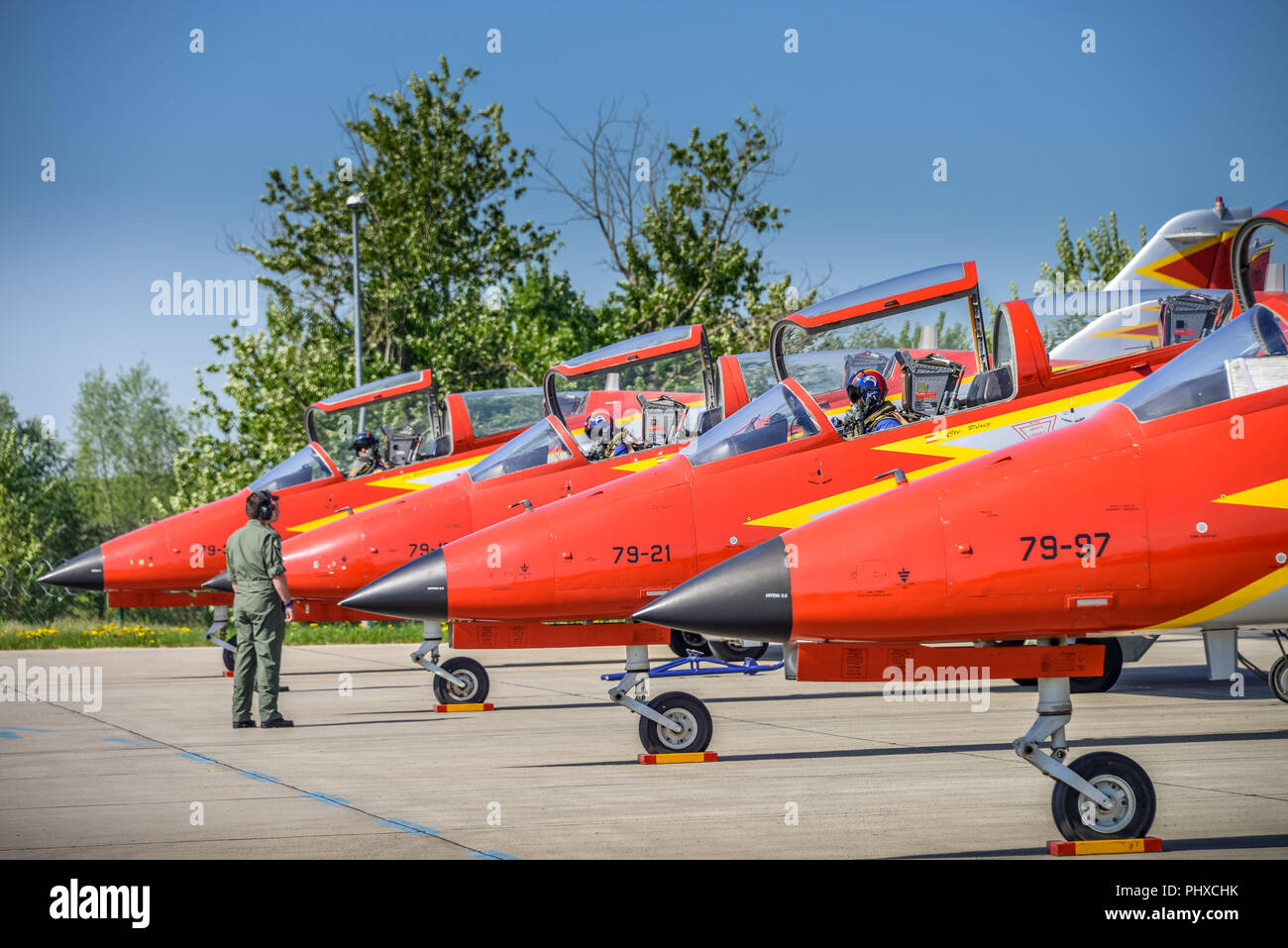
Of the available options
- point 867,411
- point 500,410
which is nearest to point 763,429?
point 867,411

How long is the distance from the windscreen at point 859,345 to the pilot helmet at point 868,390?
2.69ft

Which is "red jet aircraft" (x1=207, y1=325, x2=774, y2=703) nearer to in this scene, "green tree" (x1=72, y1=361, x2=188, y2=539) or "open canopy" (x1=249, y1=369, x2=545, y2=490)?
"open canopy" (x1=249, y1=369, x2=545, y2=490)

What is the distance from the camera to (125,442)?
3413 inches

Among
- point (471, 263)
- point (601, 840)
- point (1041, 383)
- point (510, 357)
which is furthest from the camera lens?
point (471, 263)

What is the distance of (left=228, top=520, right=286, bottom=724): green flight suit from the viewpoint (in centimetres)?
1258

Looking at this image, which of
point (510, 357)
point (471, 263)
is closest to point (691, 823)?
point (510, 357)

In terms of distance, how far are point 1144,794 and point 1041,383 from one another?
16.1ft

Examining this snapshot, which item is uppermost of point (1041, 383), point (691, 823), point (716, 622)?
point (1041, 383)

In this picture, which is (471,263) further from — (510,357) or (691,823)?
(691,823)

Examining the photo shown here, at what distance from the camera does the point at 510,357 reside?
122ft

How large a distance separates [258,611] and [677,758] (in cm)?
465

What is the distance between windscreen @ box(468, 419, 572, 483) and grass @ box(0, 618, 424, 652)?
32.3 ft

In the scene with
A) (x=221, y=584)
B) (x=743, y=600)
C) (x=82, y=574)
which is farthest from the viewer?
(x=82, y=574)

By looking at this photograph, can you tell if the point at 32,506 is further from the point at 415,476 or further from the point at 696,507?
the point at 696,507
